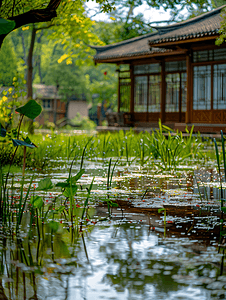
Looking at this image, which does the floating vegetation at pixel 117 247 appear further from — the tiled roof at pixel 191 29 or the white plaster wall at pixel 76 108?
the white plaster wall at pixel 76 108

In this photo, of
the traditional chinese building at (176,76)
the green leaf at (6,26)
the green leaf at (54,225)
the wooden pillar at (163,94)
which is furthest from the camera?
the wooden pillar at (163,94)

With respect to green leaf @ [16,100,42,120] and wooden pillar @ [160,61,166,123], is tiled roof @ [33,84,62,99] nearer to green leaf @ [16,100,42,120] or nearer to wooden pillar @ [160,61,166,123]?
wooden pillar @ [160,61,166,123]

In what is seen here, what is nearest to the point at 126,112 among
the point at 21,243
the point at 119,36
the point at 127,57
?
the point at 127,57

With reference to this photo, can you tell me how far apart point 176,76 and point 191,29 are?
3826 millimetres

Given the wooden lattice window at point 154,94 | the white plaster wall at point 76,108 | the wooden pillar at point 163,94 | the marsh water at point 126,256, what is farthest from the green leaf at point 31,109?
the white plaster wall at point 76,108

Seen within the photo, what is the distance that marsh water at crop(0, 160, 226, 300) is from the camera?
184cm

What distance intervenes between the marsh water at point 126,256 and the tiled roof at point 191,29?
9.97 m

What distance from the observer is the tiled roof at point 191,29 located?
43.1 ft

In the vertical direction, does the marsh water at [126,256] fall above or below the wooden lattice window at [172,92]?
below

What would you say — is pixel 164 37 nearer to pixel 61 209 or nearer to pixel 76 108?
pixel 61 209

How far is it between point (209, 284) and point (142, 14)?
25.7 m

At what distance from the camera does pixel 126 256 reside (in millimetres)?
2340

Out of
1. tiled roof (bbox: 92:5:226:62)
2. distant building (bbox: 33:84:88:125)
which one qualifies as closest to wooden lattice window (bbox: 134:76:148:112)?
tiled roof (bbox: 92:5:226:62)

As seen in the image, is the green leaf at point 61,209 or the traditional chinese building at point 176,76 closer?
the green leaf at point 61,209
